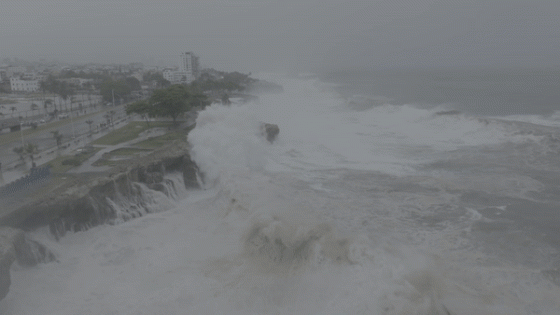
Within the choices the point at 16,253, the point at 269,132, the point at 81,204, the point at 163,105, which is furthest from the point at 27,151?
the point at 269,132

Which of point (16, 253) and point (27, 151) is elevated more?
point (27, 151)

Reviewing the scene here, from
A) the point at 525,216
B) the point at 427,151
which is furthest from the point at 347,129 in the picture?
the point at 525,216

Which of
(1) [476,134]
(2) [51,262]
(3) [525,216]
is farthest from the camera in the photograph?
(1) [476,134]

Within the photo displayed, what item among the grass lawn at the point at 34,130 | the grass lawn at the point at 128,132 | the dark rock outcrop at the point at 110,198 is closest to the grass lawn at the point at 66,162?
the dark rock outcrop at the point at 110,198

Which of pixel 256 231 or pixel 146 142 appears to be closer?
pixel 256 231

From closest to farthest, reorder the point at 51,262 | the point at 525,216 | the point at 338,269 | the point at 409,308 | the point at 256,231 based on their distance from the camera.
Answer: the point at 409,308 → the point at 338,269 → the point at 51,262 → the point at 256,231 → the point at 525,216

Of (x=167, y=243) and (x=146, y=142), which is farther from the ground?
(x=146, y=142)

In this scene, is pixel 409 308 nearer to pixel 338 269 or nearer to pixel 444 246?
pixel 338 269

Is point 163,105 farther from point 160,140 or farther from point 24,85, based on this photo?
point 24,85
